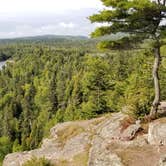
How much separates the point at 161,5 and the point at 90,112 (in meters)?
28.5

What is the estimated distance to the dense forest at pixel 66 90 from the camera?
43.6 meters

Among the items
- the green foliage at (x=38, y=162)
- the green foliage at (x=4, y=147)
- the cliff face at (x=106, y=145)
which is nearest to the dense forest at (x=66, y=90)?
the green foliage at (x=4, y=147)

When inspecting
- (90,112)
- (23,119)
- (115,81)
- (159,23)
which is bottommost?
(23,119)

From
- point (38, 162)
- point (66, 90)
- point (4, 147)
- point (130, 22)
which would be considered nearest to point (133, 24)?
point (130, 22)

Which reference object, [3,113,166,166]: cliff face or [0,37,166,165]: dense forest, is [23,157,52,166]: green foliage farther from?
[0,37,166,165]: dense forest

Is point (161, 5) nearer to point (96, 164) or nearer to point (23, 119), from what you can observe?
point (96, 164)

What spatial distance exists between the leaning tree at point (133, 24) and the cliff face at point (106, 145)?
2289 mm

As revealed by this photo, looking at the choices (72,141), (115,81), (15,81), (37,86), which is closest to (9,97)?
(37,86)

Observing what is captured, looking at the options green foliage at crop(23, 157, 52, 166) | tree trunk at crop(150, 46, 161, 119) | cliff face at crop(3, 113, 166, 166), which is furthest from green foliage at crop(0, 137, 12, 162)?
tree trunk at crop(150, 46, 161, 119)

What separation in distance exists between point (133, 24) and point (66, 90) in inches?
3248

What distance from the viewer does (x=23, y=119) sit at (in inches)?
4444

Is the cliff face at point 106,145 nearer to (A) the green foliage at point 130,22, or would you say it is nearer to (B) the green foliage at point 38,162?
(B) the green foliage at point 38,162

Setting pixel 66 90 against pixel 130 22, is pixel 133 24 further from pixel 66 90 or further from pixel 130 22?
pixel 66 90

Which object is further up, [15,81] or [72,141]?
[72,141]
